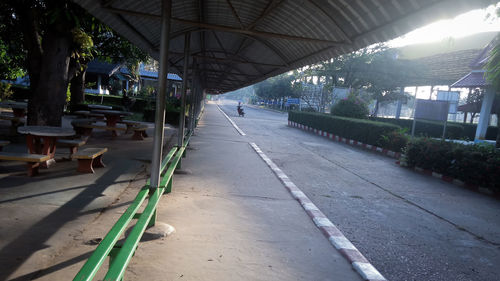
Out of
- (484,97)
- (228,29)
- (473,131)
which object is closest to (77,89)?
(228,29)

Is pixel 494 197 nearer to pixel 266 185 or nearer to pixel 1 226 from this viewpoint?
pixel 266 185

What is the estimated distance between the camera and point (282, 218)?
4.84m

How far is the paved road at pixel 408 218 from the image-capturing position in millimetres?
3799

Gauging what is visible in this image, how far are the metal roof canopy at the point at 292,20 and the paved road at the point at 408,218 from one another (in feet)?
8.11

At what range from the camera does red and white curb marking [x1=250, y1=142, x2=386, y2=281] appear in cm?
337

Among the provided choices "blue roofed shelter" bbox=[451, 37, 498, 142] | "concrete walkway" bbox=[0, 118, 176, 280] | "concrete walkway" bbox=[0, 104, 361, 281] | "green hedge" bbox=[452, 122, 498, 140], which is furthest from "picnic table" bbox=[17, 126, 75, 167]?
"green hedge" bbox=[452, 122, 498, 140]

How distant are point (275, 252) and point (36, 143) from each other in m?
5.63

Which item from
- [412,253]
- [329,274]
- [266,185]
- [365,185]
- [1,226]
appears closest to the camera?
[329,274]

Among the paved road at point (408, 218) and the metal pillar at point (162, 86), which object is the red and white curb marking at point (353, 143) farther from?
the metal pillar at point (162, 86)

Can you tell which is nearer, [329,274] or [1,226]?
[329,274]

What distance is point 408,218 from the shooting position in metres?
5.46

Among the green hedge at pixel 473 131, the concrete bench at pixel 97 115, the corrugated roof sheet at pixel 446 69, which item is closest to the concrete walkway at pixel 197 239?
the concrete bench at pixel 97 115

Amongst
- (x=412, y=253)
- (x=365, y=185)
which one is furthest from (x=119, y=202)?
(x=365, y=185)

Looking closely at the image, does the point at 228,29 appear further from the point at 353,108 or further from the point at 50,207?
the point at 353,108
